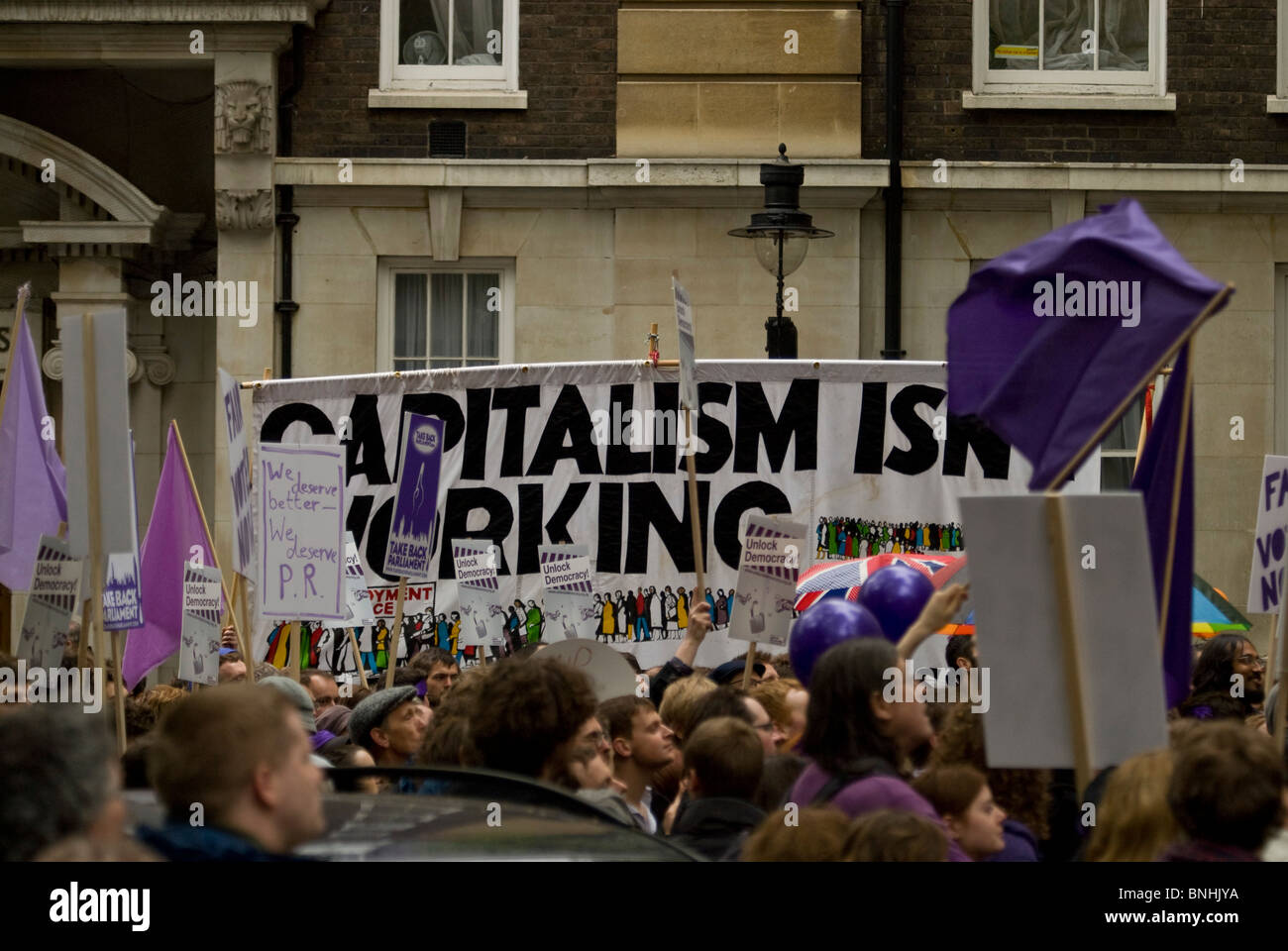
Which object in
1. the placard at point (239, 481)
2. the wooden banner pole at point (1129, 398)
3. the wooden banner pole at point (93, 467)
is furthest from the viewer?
the placard at point (239, 481)

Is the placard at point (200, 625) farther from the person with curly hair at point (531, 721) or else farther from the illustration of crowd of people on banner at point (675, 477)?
the person with curly hair at point (531, 721)

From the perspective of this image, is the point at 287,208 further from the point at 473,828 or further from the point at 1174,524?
the point at 473,828

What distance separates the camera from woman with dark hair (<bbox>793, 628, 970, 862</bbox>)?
481cm

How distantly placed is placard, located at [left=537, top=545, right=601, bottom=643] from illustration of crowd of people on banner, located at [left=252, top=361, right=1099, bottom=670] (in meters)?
1.28

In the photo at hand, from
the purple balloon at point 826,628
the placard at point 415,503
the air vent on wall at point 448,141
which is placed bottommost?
the purple balloon at point 826,628

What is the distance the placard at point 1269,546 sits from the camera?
30.5 ft

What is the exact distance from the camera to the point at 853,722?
15.9 ft

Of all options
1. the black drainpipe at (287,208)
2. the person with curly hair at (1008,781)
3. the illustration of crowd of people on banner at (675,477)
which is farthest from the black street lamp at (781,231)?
the person with curly hair at (1008,781)

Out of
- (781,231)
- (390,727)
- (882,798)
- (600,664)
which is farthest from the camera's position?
(781,231)

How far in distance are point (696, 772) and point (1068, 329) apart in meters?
1.72

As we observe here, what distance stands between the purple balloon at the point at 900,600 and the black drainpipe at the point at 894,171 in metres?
9.04

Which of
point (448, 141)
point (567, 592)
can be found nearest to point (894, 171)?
point (448, 141)

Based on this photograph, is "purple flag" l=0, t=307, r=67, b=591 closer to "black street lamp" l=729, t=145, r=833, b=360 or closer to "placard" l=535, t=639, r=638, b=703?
"placard" l=535, t=639, r=638, b=703

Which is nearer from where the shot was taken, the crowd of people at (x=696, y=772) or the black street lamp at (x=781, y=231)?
the crowd of people at (x=696, y=772)
